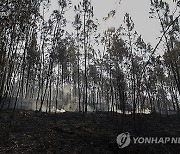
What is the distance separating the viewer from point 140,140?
1586 centimetres

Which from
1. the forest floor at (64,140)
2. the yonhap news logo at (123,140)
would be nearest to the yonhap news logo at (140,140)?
the yonhap news logo at (123,140)

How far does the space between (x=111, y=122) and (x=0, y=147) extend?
39.6 ft

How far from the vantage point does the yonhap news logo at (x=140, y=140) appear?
14.7m

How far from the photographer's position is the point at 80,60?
97.7ft

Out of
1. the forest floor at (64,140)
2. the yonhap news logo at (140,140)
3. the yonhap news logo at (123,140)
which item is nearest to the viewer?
the forest floor at (64,140)

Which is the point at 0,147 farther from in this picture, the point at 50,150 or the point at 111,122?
the point at 111,122

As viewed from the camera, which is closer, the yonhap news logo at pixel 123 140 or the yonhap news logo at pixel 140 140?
the yonhap news logo at pixel 123 140

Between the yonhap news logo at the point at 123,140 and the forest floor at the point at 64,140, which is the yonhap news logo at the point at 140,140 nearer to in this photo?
the yonhap news logo at the point at 123,140

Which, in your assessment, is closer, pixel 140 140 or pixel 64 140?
pixel 64 140

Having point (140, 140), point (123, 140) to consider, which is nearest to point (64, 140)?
point (123, 140)

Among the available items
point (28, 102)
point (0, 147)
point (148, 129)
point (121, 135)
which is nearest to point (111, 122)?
point (148, 129)

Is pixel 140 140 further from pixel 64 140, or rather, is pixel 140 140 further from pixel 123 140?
pixel 64 140

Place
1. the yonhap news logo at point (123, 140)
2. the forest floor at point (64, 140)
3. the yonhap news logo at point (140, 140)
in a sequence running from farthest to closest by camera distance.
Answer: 1. the yonhap news logo at point (140, 140)
2. the yonhap news logo at point (123, 140)
3. the forest floor at point (64, 140)

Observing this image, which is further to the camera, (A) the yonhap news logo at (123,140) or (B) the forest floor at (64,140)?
(A) the yonhap news logo at (123,140)
